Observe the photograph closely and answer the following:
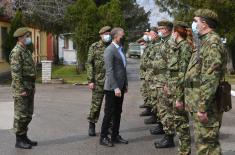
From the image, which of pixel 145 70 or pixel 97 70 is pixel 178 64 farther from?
pixel 145 70

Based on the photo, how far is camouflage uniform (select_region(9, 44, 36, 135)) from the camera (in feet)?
27.2

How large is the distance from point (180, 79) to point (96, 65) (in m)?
2.55

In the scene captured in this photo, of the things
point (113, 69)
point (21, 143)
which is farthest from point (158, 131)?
point (21, 143)

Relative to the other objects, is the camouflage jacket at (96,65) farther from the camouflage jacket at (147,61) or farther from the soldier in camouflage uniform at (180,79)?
the soldier in camouflage uniform at (180,79)

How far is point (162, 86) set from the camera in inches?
337

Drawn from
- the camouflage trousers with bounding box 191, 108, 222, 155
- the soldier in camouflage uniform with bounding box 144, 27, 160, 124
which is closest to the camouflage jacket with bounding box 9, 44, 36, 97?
the soldier in camouflage uniform with bounding box 144, 27, 160, 124

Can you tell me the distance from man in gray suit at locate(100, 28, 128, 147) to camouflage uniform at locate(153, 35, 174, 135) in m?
0.63

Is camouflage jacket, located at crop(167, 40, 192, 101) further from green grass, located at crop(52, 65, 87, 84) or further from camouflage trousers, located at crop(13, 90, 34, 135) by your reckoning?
green grass, located at crop(52, 65, 87, 84)

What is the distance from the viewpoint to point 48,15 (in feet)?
95.0

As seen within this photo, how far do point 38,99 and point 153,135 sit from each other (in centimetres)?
718

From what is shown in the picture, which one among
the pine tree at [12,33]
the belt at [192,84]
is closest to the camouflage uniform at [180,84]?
the belt at [192,84]

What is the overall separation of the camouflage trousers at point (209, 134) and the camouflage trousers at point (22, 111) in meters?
3.34

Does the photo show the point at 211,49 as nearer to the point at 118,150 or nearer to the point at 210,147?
the point at 210,147

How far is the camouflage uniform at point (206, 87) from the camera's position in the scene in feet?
18.7
